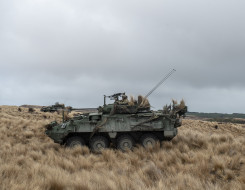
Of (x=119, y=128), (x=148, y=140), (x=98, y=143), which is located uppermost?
(x=119, y=128)

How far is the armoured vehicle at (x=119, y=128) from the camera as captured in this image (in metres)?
10.3

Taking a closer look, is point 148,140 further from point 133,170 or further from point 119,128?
point 133,170

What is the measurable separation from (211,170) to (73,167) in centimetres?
415

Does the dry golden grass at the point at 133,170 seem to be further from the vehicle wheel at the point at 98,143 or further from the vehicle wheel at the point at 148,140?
the vehicle wheel at the point at 98,143

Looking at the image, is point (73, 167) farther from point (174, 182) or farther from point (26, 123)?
point (26, 123)

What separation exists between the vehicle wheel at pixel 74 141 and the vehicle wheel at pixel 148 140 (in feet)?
9.32

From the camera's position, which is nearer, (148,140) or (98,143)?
(148,140)

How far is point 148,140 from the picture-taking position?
1035cm

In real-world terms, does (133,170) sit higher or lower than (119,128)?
lower

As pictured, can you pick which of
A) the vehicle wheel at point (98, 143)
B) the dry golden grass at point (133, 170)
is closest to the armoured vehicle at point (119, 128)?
the vehicle wheel at point (98, 143)

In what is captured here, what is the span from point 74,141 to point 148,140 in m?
3.48

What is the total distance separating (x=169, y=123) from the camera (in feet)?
33.9

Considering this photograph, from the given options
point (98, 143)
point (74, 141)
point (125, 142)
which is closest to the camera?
point (125, 142)

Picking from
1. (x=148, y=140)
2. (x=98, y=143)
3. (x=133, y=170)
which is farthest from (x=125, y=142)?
(x=133, y=170)
